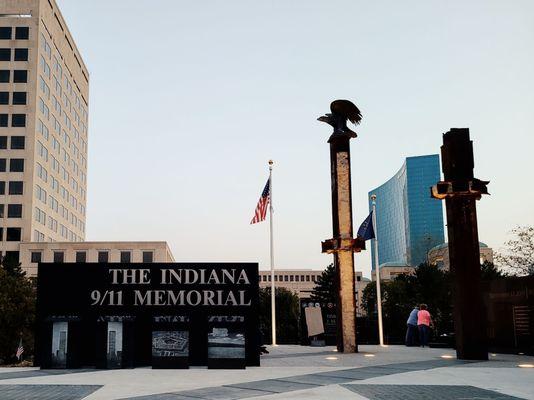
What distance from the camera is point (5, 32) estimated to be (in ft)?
346

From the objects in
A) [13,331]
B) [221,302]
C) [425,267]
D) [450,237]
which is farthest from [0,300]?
[425,267]

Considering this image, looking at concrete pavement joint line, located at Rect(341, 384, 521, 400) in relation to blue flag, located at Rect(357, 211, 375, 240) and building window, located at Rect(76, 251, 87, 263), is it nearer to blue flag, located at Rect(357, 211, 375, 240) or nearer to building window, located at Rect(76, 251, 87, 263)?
blue flag, located at Rect(357, 211, 375, 240)

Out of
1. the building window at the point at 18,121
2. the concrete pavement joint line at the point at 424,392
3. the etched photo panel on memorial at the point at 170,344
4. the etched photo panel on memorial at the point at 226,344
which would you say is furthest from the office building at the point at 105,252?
the concrete pavement joint line at the point at 424,392

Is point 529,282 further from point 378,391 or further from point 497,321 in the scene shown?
point 378,391

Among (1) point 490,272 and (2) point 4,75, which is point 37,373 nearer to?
(1) point 490,272

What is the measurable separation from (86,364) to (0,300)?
17.8m

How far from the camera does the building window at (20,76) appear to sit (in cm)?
10381

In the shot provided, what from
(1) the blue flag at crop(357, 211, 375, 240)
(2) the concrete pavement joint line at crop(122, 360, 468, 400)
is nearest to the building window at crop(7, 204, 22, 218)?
(1) the blue flag at crop(357, 211, 375, 240)

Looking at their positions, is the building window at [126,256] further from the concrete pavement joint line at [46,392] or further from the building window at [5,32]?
the concrete pavement joint line at [46,392]

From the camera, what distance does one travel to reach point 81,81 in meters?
138

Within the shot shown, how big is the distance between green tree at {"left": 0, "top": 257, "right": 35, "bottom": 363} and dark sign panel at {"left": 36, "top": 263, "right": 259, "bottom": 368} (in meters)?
13.3

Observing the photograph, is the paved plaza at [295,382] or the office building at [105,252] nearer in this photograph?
the paved plaza at [295,382]

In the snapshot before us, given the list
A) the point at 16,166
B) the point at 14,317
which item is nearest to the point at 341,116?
the point at 14,317

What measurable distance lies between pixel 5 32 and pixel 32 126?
18.0 m
